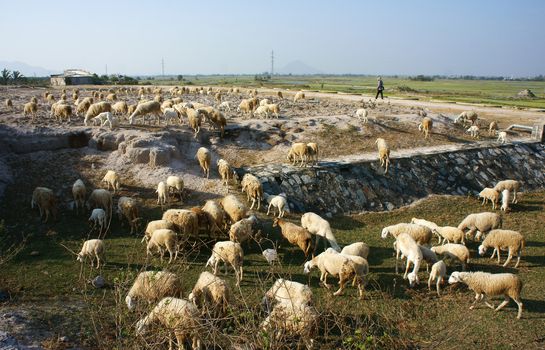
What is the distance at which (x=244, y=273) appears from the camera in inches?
452

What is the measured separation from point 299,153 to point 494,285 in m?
10.1

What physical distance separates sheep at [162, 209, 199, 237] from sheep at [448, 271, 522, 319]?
23.8ft

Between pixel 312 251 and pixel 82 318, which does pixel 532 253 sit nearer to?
pixel 312 251

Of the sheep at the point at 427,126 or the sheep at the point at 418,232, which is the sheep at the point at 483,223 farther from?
the sheep at the point at 427,126

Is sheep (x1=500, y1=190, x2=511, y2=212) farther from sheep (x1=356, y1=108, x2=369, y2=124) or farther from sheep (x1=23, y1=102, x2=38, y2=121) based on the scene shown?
sheep (x1=23, y1=102, x2=38, y2=121)

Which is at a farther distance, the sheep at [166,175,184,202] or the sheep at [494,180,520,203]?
the sheep at [494,180,520,203]

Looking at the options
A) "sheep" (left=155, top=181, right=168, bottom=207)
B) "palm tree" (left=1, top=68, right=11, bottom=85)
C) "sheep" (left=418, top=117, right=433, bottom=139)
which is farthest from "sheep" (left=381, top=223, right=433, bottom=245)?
"palm tree" (left=1, top=68, right=11, bottom=85)

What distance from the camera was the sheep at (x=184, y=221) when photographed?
12758 millimetres

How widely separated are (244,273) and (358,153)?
11317 millimetres

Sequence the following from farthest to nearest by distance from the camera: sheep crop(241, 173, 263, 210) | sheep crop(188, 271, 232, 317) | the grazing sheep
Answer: sheep crop(241, 173, 263, 210) → the grazing sheep → sheep crop(188, 271, 232, 317)

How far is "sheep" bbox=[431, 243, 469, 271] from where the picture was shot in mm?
11742

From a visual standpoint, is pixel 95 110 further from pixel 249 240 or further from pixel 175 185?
Result: pixel 249 240

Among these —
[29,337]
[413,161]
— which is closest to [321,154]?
[413,161]

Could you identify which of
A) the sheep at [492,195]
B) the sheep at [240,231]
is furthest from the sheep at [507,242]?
the sheep at [240,231]
